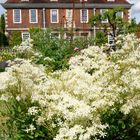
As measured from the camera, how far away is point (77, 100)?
475 cm

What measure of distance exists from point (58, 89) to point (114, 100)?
561 mm

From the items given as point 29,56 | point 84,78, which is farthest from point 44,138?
point 29,56

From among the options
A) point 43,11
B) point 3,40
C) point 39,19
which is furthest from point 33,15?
point 3,40

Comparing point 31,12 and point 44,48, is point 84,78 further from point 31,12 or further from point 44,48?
point 31,12

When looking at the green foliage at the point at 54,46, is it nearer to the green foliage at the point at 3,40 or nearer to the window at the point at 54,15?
the green foliage at the point at 3,40

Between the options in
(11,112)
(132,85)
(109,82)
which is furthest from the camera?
(11,112)

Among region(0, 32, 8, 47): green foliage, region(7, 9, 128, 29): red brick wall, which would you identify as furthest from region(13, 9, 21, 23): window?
region(0, 32, 8, 47): green foliage

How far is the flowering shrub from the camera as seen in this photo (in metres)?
4.64

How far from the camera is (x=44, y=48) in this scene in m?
16.2

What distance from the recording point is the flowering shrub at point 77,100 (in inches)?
183

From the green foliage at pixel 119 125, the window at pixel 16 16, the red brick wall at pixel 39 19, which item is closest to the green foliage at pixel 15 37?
the red brick wall at pixel 39 19

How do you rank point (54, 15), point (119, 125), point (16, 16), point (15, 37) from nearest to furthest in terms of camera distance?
point (119, 125) < point (15, 37) < point (16, 16) < point (54, 15)

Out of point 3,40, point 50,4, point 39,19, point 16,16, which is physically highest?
point 50,4

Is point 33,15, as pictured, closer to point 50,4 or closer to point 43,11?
point 43,11
